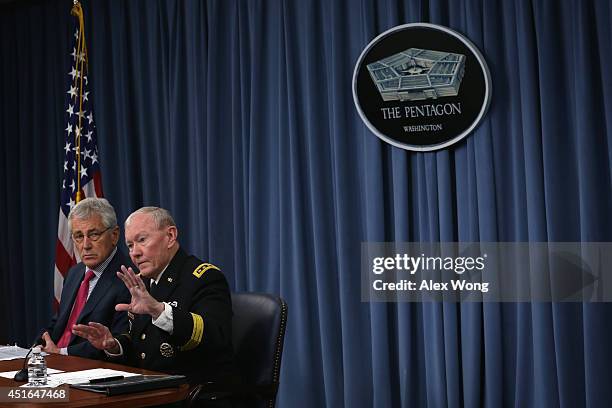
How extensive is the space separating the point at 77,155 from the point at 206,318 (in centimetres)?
233

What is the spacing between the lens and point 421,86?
3854 mm

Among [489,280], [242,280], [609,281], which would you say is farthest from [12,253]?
[609,281]

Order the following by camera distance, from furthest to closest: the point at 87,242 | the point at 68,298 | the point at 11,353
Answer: the point at 68,298, the point at 87,242, the point at 11,353

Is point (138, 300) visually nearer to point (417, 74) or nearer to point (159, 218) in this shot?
point (159, 218)

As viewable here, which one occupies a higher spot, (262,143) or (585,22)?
(585,22)

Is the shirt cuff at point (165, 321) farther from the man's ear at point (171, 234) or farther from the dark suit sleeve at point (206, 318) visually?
the man's ear at point (171, 234)

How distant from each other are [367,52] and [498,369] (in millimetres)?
1535

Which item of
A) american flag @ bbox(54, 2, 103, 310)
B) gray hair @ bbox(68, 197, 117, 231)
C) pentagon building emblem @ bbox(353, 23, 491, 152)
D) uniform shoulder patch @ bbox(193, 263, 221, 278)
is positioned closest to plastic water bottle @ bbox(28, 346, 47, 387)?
uniform shoulder patch @ bbox(193, 263, 221, 278)

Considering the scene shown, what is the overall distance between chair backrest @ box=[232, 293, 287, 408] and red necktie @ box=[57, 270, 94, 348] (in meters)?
0.71

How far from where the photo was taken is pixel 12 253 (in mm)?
5848

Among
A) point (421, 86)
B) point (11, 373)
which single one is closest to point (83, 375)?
point (11, 373)

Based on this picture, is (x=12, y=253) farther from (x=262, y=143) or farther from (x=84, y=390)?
(x=84, y=390)

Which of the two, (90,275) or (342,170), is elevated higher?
(342,170)

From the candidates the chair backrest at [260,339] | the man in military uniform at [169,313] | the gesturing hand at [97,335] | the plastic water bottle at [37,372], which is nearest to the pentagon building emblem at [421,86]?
the chair backrest at [260,339]
